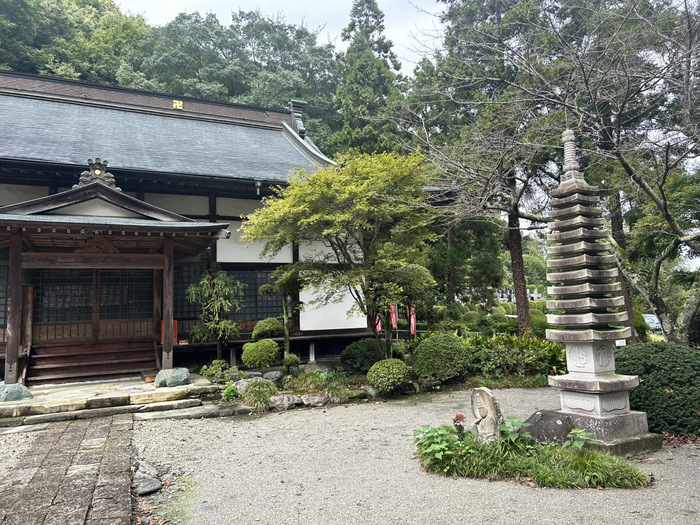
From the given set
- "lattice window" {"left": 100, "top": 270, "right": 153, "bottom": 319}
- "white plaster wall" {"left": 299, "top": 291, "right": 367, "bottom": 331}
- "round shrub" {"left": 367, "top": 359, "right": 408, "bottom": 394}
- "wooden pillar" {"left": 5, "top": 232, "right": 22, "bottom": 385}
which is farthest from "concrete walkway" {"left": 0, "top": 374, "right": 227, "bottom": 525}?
"white plaster wall" {"left": 299, "top": 291, "right": 367, "bottom": 331}

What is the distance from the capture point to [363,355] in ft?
33.5

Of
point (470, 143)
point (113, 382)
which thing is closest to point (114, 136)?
point (113, 382)

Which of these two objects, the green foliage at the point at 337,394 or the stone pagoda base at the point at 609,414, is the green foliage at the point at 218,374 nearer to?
the green foliage at the point at 337,394

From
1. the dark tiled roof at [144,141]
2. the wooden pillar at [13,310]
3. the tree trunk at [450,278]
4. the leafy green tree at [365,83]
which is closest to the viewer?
the wooden pillar at [13,310]

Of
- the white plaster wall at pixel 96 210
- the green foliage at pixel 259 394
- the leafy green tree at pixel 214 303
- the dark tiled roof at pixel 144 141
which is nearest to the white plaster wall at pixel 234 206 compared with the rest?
the dark tiled roof at pixel 144 141

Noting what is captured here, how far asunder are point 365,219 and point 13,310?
6.52m

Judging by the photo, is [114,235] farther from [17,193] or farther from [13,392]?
[17,193]

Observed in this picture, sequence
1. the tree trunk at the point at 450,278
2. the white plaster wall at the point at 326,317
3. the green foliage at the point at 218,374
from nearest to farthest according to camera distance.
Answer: the green foliage at the point at 218,374 → the white plaster wall at the point at 326,317 → the tree trunk at the point at 450,278

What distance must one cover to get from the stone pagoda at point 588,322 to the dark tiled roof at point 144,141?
7086 millimetres

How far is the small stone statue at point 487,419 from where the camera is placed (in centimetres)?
479

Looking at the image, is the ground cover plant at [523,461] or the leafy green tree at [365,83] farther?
the leafy green tree at [365,83]

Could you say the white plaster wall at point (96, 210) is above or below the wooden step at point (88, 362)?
above

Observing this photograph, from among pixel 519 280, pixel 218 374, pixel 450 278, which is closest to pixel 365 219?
pixel 218 374

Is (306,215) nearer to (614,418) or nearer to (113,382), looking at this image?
(113,382)
